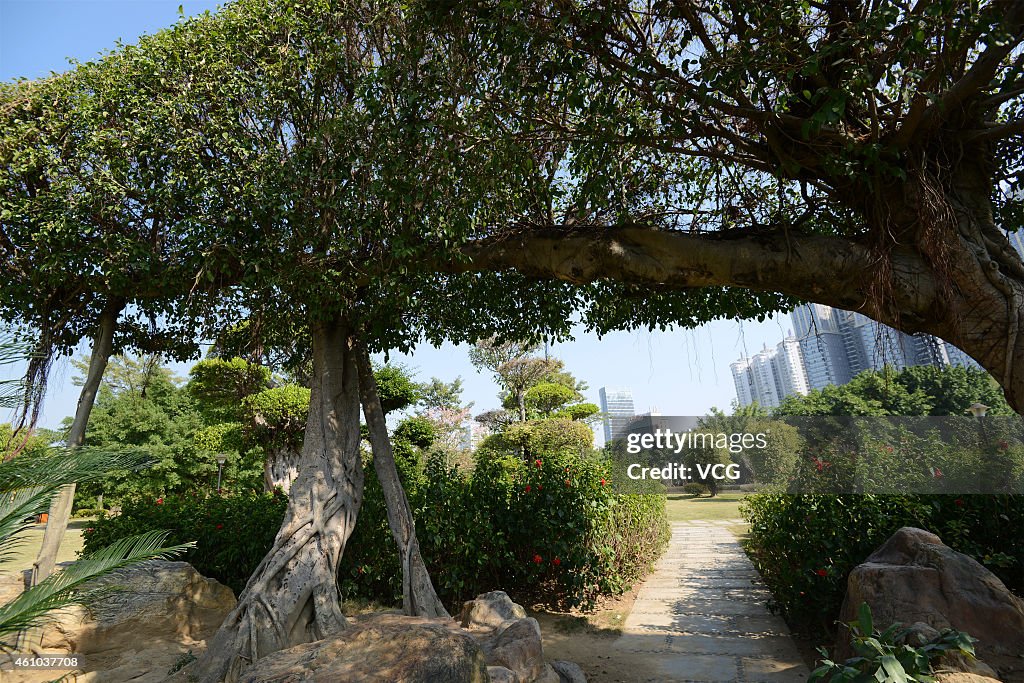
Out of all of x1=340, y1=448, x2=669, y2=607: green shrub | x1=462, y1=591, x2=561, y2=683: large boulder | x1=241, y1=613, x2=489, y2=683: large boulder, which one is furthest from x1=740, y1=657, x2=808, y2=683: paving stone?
x1=241, y1=613, x2=489, y2=683: large boulder

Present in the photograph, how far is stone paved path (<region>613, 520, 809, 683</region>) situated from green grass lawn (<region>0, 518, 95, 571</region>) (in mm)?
4268

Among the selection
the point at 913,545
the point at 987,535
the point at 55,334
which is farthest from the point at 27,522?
the point at 987,535

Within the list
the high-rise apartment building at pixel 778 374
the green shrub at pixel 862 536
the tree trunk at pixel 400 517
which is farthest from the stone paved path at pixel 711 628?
the high-rise apartment building at pixel 778 374

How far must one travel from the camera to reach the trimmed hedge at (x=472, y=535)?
6.31 meters

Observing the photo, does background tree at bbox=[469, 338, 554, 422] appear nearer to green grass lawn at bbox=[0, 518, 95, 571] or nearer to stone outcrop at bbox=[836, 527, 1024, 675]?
green grass lawn at bbox=[0, 518, 95, 571]

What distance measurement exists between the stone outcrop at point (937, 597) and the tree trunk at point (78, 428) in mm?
6384

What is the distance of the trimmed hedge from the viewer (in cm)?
631

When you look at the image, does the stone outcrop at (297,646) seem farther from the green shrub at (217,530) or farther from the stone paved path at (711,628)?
the stone paved path at (711,628)

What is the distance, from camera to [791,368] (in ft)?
188

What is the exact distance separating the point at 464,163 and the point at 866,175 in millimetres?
2883

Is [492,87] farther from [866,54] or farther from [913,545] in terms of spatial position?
[913,545]

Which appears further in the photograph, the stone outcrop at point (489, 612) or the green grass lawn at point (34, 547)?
the stone outcrop at point (489, 612)

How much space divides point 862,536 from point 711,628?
6.21 feet

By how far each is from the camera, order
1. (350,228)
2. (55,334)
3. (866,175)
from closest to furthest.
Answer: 1. (866,175)
2. (350,228)
3. (55,334)
